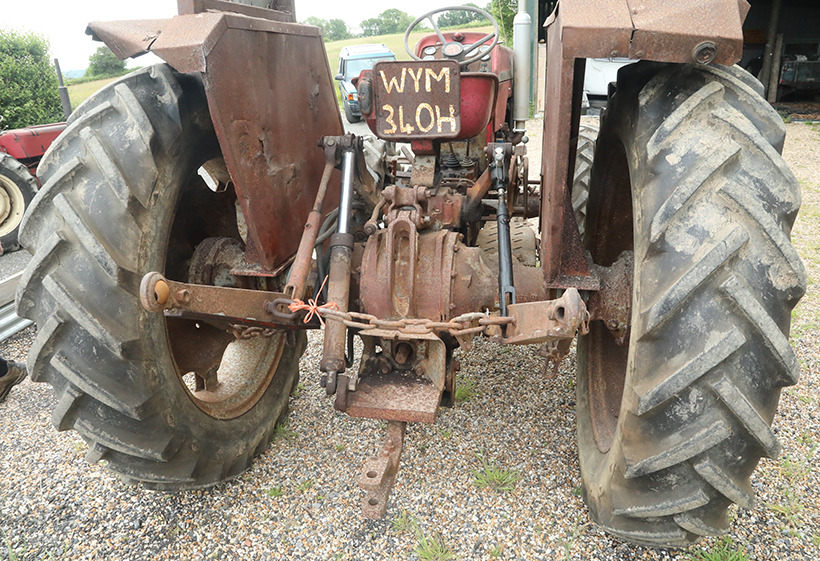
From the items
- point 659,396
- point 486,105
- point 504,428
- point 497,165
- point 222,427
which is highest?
point 486,105

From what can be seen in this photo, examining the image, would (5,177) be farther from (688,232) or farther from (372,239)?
(688,232)

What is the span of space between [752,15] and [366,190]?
1739 cm

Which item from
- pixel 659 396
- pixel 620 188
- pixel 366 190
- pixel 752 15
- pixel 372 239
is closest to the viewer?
pixel 659 396

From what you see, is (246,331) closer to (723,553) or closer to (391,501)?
(391,501)

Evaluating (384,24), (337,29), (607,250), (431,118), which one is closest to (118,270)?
(431,118)

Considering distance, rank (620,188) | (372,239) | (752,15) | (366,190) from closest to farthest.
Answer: (372,239)
(620,188)
(366,190)
(752,15)

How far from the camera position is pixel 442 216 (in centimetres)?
249

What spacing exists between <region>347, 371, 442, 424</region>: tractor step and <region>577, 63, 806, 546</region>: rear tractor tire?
2.16 feet

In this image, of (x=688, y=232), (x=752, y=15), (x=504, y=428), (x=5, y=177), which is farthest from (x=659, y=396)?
(x=752, y=15)

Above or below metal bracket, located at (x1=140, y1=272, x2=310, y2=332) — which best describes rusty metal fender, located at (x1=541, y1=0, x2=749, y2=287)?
above

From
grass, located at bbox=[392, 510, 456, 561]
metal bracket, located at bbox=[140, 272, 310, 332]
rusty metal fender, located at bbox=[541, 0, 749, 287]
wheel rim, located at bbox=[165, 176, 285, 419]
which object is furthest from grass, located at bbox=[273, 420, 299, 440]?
rusty metal fender, located at bbox=[541, 0, 749, 287]

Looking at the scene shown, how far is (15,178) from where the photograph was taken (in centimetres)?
597

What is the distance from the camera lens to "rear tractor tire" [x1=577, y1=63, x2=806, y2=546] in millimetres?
1441

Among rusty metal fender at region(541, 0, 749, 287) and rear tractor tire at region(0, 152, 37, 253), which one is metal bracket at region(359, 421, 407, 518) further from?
rear tractor tire at region(0, 152, 37, 253)
